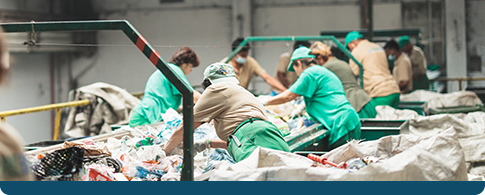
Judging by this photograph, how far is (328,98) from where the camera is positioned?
4051mm

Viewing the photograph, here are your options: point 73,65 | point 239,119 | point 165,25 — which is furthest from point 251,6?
point 239,119

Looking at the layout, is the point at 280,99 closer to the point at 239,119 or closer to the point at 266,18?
the point at 239,119

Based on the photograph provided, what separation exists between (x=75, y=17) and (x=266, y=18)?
5214 millimetres

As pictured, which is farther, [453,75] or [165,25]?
[165,25]

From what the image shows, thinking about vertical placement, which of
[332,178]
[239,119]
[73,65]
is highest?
[73,65]

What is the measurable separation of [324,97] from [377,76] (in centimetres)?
222

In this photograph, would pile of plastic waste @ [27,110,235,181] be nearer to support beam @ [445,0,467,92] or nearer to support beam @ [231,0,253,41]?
support beam @ [231,0,253,41]

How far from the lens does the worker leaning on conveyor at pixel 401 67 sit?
738cm

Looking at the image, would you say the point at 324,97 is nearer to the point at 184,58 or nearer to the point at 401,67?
the point at 184,58

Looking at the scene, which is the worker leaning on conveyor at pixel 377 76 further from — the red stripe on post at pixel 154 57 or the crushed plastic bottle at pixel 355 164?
the red stripe on post at pixel 154 57

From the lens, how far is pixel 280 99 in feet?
13.2

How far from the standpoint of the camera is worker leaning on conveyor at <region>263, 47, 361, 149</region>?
3977 mm

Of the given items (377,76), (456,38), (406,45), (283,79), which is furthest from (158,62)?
(456,38)

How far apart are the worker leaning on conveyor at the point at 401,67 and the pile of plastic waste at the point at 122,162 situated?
16.4ft
